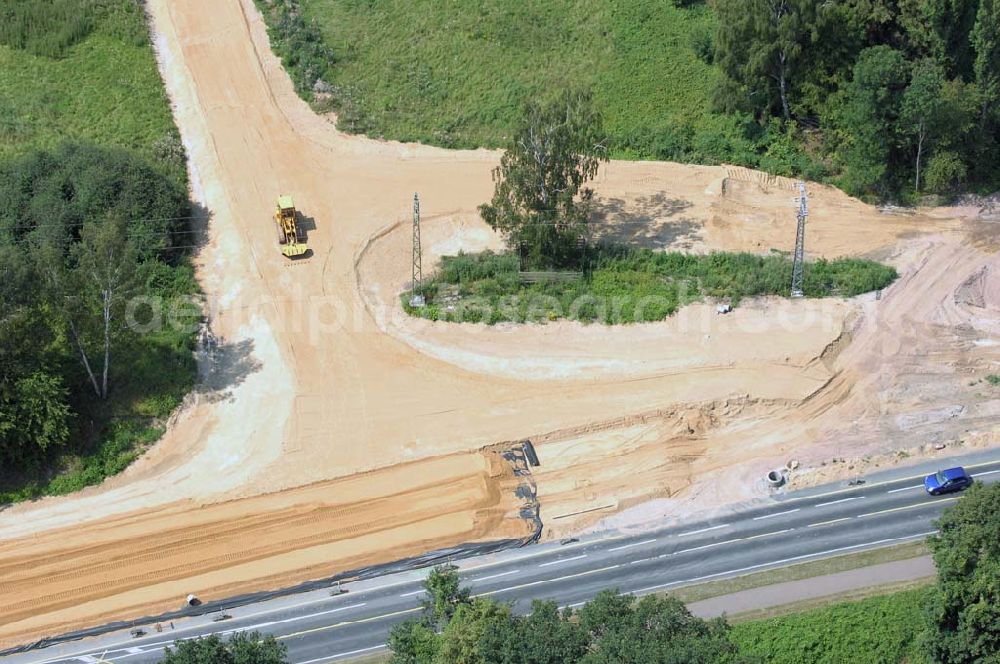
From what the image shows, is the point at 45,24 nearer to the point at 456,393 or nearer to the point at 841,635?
the point at 456,393

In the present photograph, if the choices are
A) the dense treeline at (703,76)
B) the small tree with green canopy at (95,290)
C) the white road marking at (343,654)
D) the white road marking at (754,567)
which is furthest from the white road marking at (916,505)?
the small tree with green canopy at (95,290)

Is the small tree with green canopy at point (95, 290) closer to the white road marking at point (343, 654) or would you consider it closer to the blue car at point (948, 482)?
the white road marking at point (343, 654)

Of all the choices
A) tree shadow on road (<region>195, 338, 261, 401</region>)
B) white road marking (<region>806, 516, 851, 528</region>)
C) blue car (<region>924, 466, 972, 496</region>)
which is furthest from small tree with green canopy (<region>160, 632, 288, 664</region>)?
blue car (<region>924, 466, 972, 496</region>)

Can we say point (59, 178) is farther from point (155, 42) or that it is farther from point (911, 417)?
point (911, 417)

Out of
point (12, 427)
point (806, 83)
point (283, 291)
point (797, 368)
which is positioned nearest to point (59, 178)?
point (283, 291)

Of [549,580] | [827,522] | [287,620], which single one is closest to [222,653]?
[287,620]

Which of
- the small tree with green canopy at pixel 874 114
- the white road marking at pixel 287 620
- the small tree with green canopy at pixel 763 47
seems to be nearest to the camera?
the white road marking at pixel 287 620
